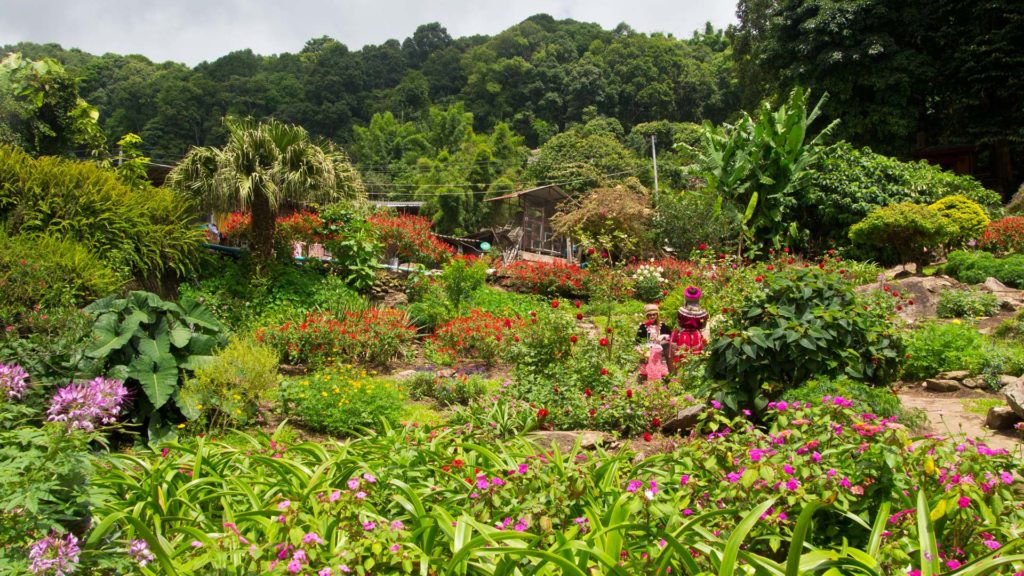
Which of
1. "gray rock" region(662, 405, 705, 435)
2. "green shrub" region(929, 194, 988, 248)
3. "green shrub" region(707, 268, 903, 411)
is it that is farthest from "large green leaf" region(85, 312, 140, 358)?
"green shrub" region(929, 194, 988, 248)

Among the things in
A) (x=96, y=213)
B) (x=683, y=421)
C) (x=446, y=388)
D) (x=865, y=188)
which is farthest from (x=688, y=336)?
(x=865, y=188)

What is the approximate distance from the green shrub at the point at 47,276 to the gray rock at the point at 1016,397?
8803 millimetres

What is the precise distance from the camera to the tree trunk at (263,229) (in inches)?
465

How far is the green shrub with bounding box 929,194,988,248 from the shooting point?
13867 mm

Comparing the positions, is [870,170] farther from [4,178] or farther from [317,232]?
[4,178]

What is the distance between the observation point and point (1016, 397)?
4.71 m

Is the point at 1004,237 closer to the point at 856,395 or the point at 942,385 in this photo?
the point at 942,385

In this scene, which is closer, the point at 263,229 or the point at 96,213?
the point at 96,213

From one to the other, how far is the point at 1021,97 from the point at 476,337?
21713mm

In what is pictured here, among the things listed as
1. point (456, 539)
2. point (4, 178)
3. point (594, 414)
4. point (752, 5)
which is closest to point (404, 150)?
point (752, 5)

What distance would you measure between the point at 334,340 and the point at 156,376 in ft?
11.9

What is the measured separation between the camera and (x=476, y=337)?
395 inches

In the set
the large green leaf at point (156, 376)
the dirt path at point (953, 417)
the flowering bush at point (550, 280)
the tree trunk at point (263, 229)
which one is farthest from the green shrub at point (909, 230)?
the large green leaf at point (156, 376)

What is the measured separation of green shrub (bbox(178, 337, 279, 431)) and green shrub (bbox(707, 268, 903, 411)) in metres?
4.17
